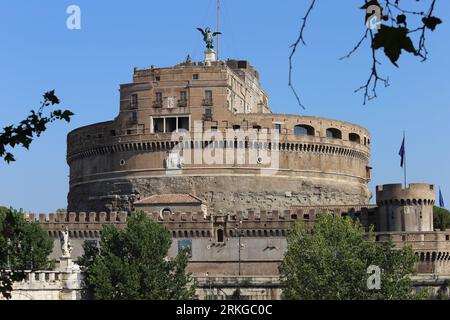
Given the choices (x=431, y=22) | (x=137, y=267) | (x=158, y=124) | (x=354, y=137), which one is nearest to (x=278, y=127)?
(x=354, y=137)

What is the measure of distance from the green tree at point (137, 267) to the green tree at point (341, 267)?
18.7 feet

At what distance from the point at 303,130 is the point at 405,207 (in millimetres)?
13737

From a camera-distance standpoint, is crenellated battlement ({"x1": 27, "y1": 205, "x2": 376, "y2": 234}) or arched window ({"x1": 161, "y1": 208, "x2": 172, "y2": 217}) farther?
arched window ({"x1": 161, "y1": 208, "x2": 172, "y2": 217})

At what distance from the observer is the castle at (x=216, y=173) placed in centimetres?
7019

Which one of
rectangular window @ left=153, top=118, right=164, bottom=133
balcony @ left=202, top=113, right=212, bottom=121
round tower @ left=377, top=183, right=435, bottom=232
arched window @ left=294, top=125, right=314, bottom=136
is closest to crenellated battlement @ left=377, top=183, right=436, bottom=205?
round tower @ left=377, top=183, right=435, bottom=232

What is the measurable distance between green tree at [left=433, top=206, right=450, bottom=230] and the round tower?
2236cm

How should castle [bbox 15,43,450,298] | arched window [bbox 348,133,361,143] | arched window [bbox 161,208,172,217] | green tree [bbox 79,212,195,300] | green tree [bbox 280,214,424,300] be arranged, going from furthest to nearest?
arched window [bbox 348,133,361,143]
arched window [bbox 161,208,172,217]
castle [bbox 15,43,450,298]
green tree [bbox 79,212,195,300]
green tree [bbox 280,214,424,300]

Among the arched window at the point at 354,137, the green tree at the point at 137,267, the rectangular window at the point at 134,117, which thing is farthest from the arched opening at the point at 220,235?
the arched window at the point at 354,137

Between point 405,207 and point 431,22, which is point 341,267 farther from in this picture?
point 431,22

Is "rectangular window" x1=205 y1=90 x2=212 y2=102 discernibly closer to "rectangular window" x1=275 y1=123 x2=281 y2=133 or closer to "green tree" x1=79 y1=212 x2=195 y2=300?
"rectangular window" x1=275 y1=123 x2=281 y2=133

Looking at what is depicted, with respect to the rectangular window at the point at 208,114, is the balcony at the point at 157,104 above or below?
above

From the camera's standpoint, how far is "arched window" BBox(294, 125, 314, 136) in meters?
80.2

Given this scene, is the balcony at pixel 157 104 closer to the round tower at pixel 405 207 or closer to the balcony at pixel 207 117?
the balcony at pixel 207 117
